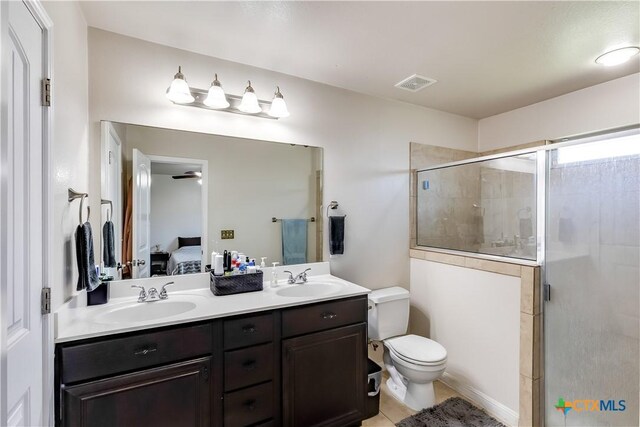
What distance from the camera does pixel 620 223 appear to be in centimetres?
160

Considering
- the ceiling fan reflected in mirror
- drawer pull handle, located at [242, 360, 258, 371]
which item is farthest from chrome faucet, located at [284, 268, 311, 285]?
the ceiling fan reflected in mirror

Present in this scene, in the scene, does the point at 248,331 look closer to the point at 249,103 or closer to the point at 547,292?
the point at 249,103

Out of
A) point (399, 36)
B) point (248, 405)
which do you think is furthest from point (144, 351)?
point (399, 36)

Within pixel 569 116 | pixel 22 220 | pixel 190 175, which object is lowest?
pixel 22 220

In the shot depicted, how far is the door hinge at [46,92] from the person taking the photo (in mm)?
1081

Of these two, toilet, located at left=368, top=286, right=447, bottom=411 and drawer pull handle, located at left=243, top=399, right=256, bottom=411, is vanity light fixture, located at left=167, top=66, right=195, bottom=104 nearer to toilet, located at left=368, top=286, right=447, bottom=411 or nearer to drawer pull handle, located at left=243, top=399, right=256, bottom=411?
drawer pull handle, located at left=243, top=399, right=256, bottom=411

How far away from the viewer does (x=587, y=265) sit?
67.5 inches

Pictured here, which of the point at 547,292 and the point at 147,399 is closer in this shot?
the point at 147,399

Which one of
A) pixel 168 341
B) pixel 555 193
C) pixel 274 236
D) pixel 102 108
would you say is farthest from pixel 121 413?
pixel 555 193

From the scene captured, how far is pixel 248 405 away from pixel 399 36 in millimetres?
2189

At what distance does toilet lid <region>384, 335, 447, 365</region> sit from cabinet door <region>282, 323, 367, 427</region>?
14.5 inches

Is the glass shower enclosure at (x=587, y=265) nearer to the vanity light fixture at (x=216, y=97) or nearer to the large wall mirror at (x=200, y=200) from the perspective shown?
the large wall mirror at (x=200, y=200)

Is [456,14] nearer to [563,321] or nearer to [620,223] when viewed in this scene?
[620,223]

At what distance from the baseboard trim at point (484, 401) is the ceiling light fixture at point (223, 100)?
2.44 m
